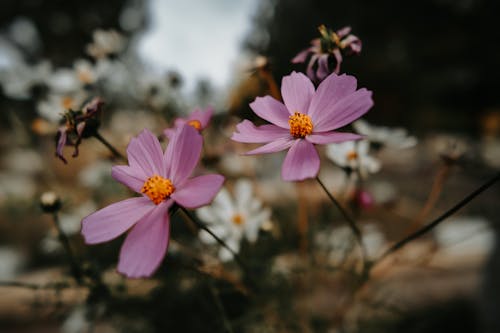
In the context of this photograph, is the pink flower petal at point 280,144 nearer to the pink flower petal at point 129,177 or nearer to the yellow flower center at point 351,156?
the pink flower petal at point 129,177

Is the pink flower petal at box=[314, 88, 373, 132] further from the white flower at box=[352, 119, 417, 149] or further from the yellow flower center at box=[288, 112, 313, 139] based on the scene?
the white flower at box=[352, 119, 417, 149]

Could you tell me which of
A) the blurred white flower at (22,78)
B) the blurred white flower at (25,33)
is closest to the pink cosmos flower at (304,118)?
the blurred white flower at (22,78)

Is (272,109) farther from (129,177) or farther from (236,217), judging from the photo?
(236,217)

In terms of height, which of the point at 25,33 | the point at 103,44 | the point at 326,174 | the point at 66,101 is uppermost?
the point at 25,33

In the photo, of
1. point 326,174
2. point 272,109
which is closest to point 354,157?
point 272,109

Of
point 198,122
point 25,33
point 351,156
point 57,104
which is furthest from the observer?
point 25,33

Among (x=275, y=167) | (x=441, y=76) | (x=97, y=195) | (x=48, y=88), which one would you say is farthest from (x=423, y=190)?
(x=441, y=76)

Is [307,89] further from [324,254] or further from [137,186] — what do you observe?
[324,254]
